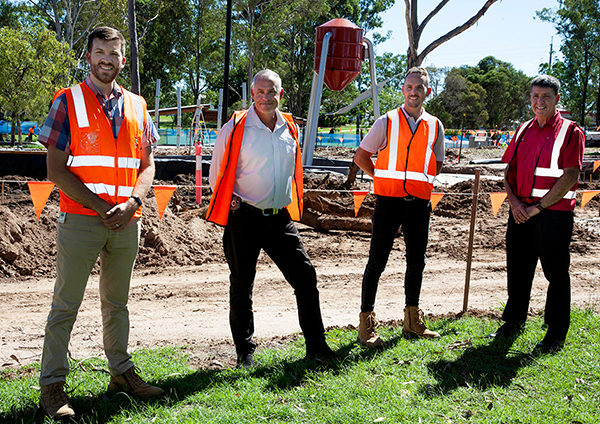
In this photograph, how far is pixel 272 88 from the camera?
3.94 meters

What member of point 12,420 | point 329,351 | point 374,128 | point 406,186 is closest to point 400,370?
point 329,351

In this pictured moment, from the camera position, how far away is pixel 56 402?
3.28 metres

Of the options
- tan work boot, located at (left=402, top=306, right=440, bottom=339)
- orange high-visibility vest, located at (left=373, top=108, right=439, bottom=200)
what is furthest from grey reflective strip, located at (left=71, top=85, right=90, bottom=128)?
tan work boot, located at (left=402, top=306, right=440, bottom=339)

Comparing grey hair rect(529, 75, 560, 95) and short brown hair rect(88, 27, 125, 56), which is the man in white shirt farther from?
grey hair rect(529, 75, 560, 95)

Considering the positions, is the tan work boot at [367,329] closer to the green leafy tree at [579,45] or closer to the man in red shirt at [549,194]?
the man in red shirt at [549,194]

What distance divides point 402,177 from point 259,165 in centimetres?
128

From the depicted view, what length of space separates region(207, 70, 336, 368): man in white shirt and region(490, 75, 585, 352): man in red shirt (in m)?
2.01

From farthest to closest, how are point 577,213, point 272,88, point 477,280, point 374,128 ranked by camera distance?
point 577,213
point 477,280
point 374,128
point 272,88

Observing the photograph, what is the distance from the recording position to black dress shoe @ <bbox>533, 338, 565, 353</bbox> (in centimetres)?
443

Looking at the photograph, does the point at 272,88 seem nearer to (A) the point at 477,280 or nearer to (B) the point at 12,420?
→ (B) the point at 12,420

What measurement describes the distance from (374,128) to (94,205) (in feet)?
7.89

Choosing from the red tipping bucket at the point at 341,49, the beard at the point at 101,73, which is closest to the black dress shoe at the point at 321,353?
the beard at the point at 101,73

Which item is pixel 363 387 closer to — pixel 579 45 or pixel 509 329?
pixel 509 329

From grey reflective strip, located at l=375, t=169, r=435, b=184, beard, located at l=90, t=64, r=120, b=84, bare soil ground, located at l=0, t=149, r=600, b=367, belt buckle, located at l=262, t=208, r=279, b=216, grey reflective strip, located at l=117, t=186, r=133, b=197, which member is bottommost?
bare soil ground, located at l=0, t=149, r=600, b=367
